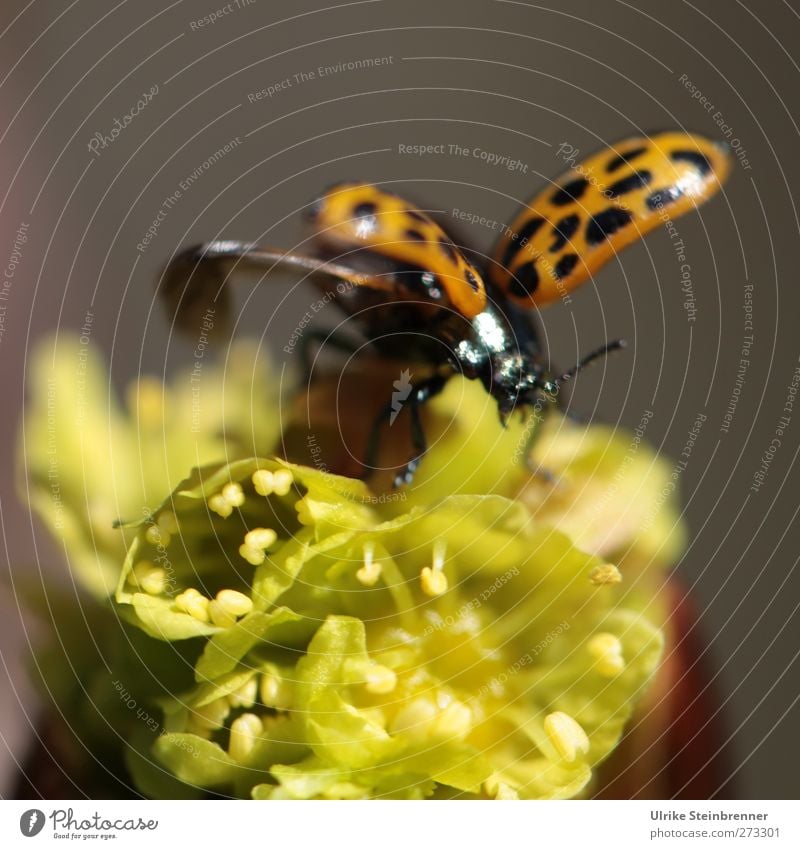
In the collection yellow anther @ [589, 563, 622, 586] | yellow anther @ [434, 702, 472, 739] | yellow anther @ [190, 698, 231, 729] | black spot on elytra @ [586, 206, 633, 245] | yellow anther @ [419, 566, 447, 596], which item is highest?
black spot on elytra @ [586, 206, 633, 245]

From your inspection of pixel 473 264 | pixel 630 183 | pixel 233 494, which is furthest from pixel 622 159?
pixel 233 494

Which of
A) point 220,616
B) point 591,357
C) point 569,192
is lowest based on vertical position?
point 220,616

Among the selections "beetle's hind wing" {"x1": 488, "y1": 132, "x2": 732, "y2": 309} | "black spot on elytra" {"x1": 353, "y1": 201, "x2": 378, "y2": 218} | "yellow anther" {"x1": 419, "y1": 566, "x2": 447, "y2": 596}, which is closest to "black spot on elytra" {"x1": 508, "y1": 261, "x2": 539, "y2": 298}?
"beetle's hind wing" {"x1": 488, "y1": 132, "x2": 732, "y2": 309}

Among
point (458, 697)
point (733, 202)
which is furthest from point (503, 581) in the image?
point (733, 202)

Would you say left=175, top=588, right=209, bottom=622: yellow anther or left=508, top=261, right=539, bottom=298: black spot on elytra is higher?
left=508, top=261, right=539, bottom=298: black spot on elytra

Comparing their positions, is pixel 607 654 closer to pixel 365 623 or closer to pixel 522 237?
pixel 365 623

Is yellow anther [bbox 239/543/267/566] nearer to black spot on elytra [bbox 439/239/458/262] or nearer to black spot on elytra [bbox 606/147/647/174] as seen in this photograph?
black spot on elytra [bbox 439/239/458/262]
